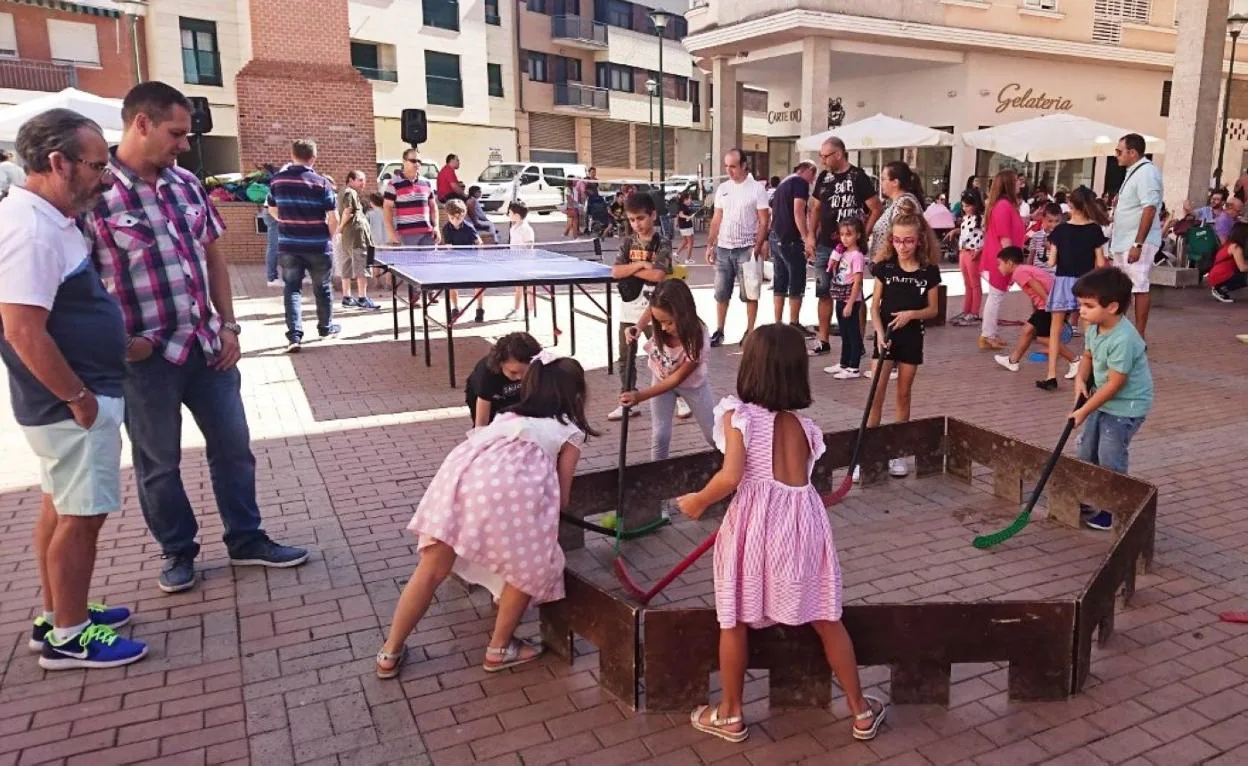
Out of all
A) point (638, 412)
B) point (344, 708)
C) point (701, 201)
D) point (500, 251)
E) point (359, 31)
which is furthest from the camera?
point (359, 31)

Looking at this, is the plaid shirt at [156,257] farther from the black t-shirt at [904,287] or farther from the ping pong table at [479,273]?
the black t-shirt at [904,287]

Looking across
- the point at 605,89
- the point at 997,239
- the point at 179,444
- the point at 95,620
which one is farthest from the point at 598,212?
the point at 95,620

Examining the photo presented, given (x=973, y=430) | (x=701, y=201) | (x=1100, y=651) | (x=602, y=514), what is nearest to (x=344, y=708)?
(x=602, y=514)

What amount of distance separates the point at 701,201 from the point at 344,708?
26.3 m

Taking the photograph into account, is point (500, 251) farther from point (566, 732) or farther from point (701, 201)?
point (701, 201)

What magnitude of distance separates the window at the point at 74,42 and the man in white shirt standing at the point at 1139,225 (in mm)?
32392

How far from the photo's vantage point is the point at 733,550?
308 cm

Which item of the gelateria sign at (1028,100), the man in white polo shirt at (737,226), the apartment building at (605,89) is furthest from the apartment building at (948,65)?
the apartment building at (605,89)

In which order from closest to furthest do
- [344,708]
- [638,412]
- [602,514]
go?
[344,708] → [602,514] → [638,412]

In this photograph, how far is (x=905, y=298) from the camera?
5648 mm

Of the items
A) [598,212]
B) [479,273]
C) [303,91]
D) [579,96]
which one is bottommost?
[479,273]

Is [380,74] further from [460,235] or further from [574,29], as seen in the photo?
[460,235]

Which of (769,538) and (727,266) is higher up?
(727,266)

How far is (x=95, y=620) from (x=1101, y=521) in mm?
4542
